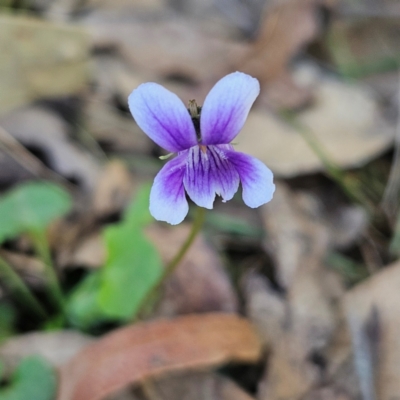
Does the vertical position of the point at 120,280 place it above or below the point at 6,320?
above

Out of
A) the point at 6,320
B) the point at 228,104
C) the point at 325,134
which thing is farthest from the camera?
the point at 325,134

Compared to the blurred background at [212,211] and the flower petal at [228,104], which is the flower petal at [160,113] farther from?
the blurred background at [212,211]

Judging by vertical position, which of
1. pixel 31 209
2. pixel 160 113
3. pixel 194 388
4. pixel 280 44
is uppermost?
pixel 160 113

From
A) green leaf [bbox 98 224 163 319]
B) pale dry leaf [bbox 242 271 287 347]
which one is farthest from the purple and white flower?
pale dry leaf [bbox 242 271 287 347]

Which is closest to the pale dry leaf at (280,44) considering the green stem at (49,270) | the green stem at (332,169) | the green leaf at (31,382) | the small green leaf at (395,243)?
the green stem at (332,169)

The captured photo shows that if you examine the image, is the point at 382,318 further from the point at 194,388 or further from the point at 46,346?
the point at 46,346

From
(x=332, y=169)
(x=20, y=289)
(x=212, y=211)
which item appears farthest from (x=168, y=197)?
(x=332, y=169)
